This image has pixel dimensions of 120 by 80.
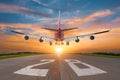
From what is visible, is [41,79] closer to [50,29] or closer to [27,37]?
[27,37]

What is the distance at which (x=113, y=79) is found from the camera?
11.5 m

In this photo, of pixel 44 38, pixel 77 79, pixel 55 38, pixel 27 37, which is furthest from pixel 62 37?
pixel 77 79

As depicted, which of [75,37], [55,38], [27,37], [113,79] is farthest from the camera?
[55,38]

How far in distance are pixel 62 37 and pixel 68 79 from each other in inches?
2105

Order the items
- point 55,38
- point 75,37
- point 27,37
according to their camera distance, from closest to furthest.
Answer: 1. point 27,37
2. point 75,37
3. point 55,38

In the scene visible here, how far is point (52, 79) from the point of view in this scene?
11.6 metres

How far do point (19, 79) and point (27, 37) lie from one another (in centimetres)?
4289

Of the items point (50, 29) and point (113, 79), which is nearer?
point (113, 79)

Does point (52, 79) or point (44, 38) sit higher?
point (44, 38)

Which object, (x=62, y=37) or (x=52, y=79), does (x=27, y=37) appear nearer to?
(x=62, y=37)

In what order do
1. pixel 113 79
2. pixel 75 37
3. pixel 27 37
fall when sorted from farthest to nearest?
pixel 75 37 < pixel 27 37 < pixel 113 79

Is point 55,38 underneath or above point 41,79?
above

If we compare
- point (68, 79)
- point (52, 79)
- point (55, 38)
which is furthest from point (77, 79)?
point (55, 38)

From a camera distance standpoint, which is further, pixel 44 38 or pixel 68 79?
pixel 44 38
